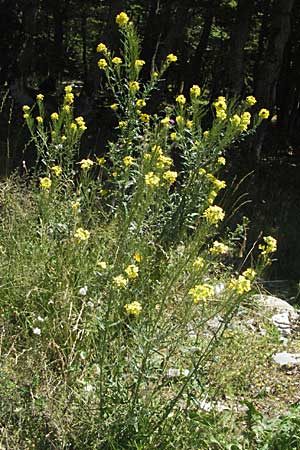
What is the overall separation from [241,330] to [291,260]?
238 centimetres

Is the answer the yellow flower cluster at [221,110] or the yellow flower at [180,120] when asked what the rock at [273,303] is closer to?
the yellow flower at [180,120]

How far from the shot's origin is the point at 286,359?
12.3 ft

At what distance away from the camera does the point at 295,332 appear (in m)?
4.25

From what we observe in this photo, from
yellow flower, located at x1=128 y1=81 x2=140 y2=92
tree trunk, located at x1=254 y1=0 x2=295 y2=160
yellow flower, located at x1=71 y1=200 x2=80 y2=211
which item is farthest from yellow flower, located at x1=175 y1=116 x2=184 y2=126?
tree trunk, located at x1=254 y1=0 x2=295 y2=160

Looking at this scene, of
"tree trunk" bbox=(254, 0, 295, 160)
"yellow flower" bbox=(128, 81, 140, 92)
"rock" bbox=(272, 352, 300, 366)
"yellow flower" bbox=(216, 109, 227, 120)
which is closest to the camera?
"yellow flower" bbox=(216, 109, 227, 120)

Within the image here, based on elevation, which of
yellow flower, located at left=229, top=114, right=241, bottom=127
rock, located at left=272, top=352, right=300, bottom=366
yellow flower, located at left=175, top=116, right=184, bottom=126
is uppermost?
yellow flower, located at left=229, top=114, right=241, bottom=127

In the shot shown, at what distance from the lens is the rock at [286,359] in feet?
12.2

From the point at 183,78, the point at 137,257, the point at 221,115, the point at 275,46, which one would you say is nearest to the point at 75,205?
the point at 137,257

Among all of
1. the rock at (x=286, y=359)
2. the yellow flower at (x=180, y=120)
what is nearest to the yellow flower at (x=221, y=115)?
the yellow flower at (x=180, y=120)

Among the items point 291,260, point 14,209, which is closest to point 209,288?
point 14,209

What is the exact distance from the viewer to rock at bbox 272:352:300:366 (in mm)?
3705

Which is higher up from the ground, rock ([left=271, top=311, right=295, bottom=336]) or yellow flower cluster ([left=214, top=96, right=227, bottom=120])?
yellow flower cluster ([left=214, top=96, right=227, bottom=120])

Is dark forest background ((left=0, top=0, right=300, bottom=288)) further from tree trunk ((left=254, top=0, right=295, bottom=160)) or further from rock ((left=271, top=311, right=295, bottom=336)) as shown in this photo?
rock ((left=271, top=311, right=295, bottom=336))

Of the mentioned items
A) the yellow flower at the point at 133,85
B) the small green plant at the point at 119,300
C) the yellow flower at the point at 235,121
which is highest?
the yellow flower at the point at 133,85
